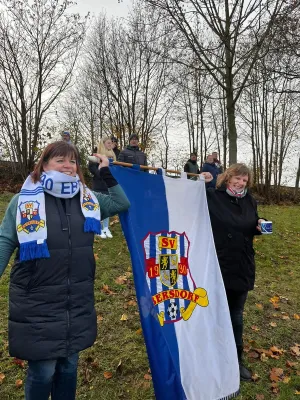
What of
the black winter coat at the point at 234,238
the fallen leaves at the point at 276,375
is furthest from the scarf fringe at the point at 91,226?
the fallen leaves at the point at 276,375

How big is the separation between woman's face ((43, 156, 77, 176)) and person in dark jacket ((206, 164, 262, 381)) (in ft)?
5.55

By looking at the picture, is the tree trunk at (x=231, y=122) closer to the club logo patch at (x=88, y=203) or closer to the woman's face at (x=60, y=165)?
the club logo patch at (x=88, y=203)

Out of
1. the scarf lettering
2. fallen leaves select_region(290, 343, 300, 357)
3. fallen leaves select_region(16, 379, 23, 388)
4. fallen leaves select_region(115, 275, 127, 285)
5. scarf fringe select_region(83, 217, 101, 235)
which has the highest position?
the scarf lettering

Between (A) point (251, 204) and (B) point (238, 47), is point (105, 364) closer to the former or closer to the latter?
(A) point (251, 204)

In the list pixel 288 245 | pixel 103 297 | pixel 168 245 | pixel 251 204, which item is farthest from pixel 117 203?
pixel 288 245

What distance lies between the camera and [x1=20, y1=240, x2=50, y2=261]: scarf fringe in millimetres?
1977

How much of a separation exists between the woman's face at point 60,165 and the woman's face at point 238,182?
1.72 m

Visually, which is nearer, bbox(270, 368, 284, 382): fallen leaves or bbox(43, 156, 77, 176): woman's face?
bbox(43, 156, 77, 176): woman's face

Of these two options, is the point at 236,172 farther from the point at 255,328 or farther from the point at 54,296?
the point at 255,328

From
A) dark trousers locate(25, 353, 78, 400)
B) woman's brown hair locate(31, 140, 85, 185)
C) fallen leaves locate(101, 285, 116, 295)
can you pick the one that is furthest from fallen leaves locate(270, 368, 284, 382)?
woman's brown hair locate(31, 140, 85, 185)

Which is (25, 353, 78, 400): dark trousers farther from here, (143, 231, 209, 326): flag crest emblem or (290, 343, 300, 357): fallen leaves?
(290, 343, 300, 357): fallen leaves

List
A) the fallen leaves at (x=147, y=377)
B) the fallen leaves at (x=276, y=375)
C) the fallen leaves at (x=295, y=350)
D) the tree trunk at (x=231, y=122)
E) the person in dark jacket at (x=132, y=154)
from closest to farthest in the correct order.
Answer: the fallen leaves at (x=147, y=377), the fallen leaves at (x=276, y=375), the fallen leaves at (x=295, y=350), the person in dark jacket at (x=132, y=154), the tree trunk at (x=231, y=122)

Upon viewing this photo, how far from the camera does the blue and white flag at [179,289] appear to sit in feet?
8.77

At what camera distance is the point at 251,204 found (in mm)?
3430
